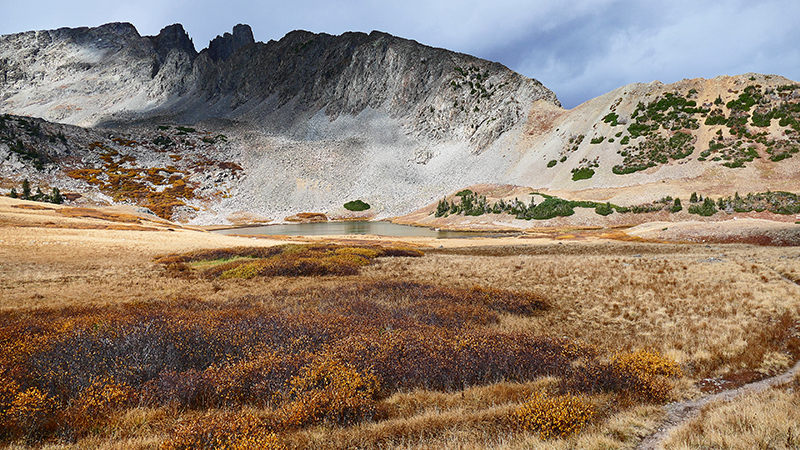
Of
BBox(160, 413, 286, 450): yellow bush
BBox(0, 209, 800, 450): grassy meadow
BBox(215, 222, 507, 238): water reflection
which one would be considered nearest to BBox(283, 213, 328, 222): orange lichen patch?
BBox(215, 222, 507, 238): water reflection

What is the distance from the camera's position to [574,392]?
6324 mm

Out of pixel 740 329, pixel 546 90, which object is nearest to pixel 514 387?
pixel 740 329

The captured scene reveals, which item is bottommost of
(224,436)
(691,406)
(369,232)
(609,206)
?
(691,406)

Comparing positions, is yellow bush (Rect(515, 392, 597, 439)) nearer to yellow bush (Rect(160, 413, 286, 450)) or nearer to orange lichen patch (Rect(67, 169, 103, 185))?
yellow bush (Rect(160, 413, 286, 450))

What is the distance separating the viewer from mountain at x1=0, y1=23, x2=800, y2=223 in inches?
2847

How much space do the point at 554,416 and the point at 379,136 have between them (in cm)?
12565

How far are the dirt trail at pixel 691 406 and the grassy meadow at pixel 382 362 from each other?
0.16m

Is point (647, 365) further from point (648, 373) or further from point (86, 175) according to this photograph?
point (86, 175)

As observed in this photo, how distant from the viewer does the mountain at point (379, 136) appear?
72.3m

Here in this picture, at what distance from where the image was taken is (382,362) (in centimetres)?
723

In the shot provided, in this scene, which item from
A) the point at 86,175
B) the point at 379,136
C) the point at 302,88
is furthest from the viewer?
the point at 302,88

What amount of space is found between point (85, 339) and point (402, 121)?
128 metres

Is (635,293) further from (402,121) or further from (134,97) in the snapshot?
(134,97)

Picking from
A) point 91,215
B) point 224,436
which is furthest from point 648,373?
point 91,215
